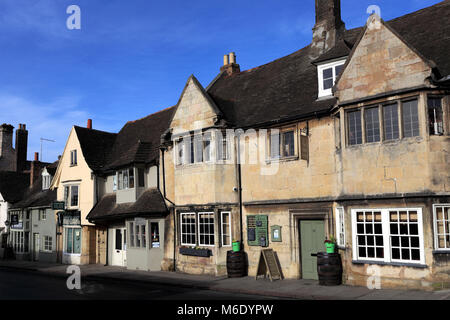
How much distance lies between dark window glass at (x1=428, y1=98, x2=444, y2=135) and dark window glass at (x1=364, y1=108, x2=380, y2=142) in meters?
1.64

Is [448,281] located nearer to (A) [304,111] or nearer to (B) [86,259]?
(A) [304,111]

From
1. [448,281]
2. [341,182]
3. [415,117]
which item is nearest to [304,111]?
[341,182]

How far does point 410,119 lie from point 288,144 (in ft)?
17.2

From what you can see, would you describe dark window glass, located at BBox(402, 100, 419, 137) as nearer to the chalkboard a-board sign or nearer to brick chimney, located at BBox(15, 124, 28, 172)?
the chalkboard a-board sign

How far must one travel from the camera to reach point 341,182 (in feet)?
50.3

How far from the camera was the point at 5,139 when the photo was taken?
4684cm

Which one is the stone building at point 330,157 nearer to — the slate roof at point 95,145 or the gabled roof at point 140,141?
the gabled roof at point 140,141

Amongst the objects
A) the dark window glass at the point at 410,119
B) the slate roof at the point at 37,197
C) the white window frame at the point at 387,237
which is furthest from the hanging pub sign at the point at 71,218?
the dark window glass at the point at 410,119

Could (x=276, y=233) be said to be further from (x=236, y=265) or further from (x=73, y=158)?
(x=73, y=158)

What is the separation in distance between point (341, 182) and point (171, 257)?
34.5ft

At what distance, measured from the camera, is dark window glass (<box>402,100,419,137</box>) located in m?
13.7

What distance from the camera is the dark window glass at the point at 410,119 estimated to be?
1374 cm

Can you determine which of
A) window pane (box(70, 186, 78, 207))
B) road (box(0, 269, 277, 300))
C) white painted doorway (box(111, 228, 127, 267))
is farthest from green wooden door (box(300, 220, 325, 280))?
window pane (box(70, 186, 78, 207))

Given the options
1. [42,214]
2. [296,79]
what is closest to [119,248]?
[42,214]
